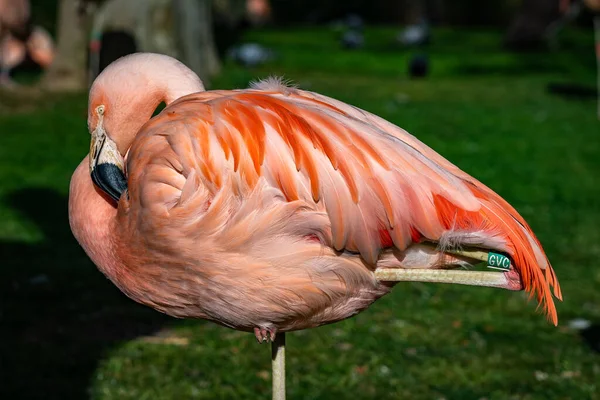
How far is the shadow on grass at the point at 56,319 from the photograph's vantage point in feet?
13.9

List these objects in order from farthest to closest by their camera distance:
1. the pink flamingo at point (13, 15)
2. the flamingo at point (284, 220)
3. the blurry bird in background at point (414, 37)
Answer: the blurry bird in background at point (414, 37) < the pink flamingo at point (13, 15) < the flamingo at point (284, 220)

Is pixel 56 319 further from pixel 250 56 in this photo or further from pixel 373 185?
pixel 250 56

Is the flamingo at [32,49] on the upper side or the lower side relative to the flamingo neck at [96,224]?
lower

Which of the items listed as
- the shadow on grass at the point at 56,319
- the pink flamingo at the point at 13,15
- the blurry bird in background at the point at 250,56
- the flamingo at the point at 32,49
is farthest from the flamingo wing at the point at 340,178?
the blurry bird in background at the point at 250,56

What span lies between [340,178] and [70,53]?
1024cm

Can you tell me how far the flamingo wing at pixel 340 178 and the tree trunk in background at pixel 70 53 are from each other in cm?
987

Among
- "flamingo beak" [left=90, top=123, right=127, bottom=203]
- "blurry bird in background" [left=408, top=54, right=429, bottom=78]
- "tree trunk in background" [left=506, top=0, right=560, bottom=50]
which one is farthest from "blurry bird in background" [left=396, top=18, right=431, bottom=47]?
"flamingo beak" [left=90, top=123, right=127, bottom=203]

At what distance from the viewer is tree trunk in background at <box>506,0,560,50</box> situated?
2045 centimetres

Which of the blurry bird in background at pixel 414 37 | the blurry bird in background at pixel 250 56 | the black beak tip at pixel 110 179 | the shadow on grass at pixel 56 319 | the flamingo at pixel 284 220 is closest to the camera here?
the flamingo at pixel 284 220

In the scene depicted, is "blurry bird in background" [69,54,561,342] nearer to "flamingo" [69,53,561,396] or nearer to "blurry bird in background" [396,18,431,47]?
"flamingo" [69,53,561,396]

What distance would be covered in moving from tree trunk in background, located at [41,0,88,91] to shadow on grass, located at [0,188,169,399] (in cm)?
618

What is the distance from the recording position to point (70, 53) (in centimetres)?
1231

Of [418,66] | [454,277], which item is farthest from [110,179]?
[418,66]

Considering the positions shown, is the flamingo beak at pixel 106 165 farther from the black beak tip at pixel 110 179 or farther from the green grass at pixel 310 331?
the green grass at pixel 310 331
